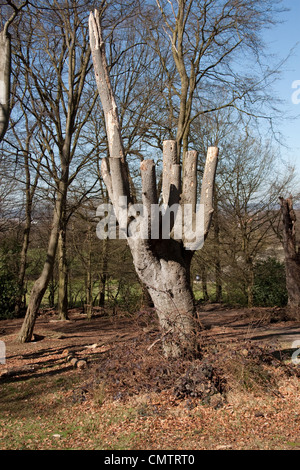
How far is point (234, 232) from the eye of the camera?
15.7 meters

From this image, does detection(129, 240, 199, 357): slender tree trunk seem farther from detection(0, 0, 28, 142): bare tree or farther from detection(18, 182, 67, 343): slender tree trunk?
detection(18, 182, 67, 343): slender tree trunk

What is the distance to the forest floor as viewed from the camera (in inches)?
172

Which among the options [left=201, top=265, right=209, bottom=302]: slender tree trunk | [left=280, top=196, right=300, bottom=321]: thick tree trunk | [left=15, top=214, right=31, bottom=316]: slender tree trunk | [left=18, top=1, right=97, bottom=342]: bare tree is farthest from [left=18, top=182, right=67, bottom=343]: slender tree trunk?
[left=280, top=196, right=300, bottom=321]: thick tree trunk

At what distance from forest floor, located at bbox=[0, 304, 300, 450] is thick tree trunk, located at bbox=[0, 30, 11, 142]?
3.45 meters

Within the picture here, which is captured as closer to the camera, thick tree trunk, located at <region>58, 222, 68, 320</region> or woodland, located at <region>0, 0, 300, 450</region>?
woodland, located at <region>0, 0, 300, 450</region>

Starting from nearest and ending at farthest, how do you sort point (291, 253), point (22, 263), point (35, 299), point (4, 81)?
point (4, 81), point (35, 299), point (291, 253), point (22, 263)

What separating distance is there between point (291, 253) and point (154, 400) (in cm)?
905

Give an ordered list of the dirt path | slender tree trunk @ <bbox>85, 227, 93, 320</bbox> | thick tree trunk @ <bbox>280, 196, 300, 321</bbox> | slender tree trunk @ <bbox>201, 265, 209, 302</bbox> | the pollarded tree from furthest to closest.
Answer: slender tree trunk @ <bbox>201, 265, 209, 302</bbox> < slender tree trunk @ <bbox>85, 227, 93, 320</bbox> < thick tree trunk @ <bbox>280, 196, 300, 321</bbox> < the dirt path < the pollarded tree

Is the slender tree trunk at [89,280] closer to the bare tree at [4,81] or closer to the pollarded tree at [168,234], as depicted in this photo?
the pollarded tree at [168,234]

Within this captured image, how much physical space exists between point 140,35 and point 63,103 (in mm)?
3472

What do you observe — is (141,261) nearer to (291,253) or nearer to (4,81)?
(4,81)

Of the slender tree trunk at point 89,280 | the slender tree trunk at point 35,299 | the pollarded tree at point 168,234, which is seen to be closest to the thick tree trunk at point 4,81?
the pollarded tree at point 168,234

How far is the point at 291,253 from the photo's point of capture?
1316 cm

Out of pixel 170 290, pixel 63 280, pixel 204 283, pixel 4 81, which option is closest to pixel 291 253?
pixel 204 283
